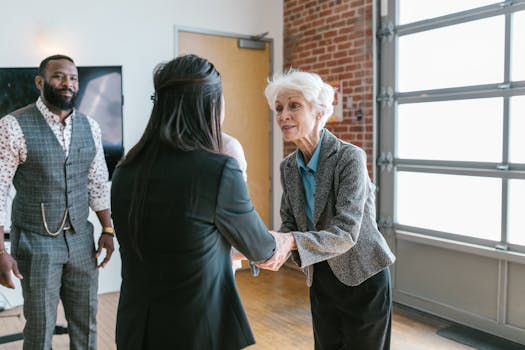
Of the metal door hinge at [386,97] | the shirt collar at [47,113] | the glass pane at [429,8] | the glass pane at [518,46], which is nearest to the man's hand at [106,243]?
the shirt collar at [47,113]

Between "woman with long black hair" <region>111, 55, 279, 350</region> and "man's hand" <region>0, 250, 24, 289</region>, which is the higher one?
"woman with long black hair" <region>111, 55, 279, 350</region>

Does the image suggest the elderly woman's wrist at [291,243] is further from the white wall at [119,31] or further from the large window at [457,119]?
the white wall at [119,31]

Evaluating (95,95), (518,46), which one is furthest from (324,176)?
(95,95)

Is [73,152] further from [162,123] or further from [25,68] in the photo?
[25,68]

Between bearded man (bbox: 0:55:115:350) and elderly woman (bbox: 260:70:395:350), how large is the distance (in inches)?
44.2

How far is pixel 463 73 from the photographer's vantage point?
3727 millimetres

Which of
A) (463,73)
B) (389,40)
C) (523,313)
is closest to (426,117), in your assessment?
(463,73)

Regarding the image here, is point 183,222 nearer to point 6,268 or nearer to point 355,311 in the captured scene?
point 355,311

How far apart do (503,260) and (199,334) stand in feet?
9.30

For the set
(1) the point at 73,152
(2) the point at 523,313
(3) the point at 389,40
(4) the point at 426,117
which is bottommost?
(2) the point at 523,313

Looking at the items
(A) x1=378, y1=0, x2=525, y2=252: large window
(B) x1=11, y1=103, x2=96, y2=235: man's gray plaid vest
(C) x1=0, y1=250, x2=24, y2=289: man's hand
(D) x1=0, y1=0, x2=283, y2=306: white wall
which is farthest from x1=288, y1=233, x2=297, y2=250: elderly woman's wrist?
(D) x1=0, y1=0, x2=283, y2=306: white wall

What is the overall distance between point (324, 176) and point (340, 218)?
0.67ft

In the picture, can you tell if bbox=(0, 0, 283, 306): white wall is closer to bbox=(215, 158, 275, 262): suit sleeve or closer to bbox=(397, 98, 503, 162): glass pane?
bbox=(397, 98, 503, 162): glass pane

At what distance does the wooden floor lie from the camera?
339 cm
